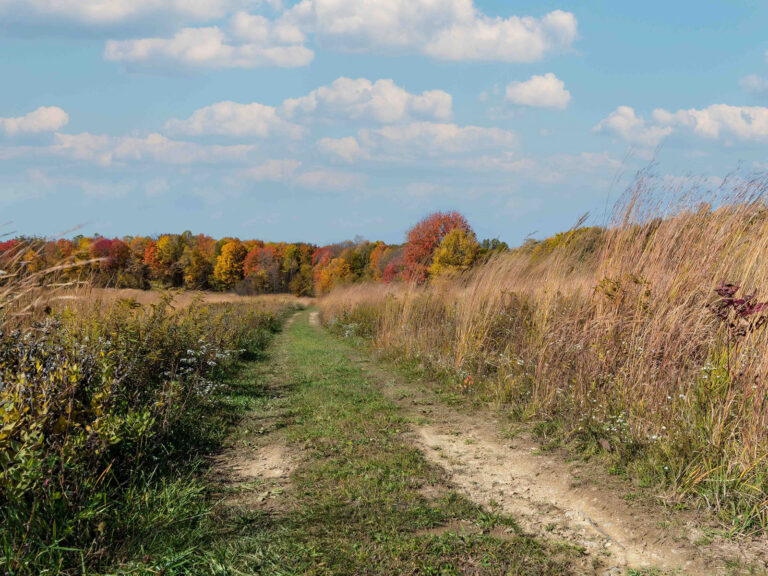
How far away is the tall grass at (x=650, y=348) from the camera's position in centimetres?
385

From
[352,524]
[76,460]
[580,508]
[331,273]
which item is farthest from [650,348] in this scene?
[331,273]

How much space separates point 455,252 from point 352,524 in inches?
422

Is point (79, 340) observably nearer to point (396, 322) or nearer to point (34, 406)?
point (34, 406)

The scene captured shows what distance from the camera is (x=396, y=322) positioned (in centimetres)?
1244

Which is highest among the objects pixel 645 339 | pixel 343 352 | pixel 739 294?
pixel 739 294

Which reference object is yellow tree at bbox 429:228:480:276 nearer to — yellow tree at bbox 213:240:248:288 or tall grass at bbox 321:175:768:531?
tall grass at bbox 321:175:768:531

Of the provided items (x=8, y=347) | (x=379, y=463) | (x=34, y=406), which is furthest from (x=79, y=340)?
(x=379, y=463)

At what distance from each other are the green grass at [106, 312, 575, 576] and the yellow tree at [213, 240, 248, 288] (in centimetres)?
6542

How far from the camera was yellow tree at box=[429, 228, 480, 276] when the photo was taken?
12363 mm

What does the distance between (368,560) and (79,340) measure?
4.23m

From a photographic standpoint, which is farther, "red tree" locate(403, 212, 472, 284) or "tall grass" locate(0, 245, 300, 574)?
"red tree" locate(403, 212, 472, 284)

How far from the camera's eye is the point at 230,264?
69438 mm

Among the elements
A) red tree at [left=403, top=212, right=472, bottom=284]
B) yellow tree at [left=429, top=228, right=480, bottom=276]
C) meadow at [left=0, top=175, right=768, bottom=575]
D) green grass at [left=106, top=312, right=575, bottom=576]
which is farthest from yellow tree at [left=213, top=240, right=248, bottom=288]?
green grass at [left=106, top=312, right=575, bottom=576]

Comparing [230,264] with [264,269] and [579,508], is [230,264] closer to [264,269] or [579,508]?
[264,269]
